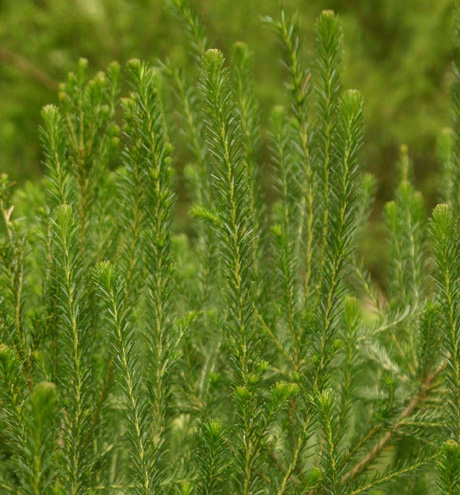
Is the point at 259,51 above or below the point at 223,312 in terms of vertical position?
above

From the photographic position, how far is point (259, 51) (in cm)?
448

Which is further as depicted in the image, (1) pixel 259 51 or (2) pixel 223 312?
(1) pixel 259 51

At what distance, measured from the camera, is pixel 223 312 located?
1330 millimetres

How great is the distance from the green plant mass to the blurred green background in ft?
6.89

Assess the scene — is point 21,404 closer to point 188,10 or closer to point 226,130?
point 226,130

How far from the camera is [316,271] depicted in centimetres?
127

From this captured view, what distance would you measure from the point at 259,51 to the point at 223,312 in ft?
11.9

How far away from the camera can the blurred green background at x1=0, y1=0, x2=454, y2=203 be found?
3.78 meters

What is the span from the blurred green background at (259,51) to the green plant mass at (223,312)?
6.89 feet

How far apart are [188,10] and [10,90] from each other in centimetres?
298

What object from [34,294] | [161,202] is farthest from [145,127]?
[34,294]

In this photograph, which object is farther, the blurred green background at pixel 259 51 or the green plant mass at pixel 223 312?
the blurred green background at pixel 259 51

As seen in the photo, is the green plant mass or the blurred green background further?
the blurred green background

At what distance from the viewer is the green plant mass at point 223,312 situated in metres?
0.98
